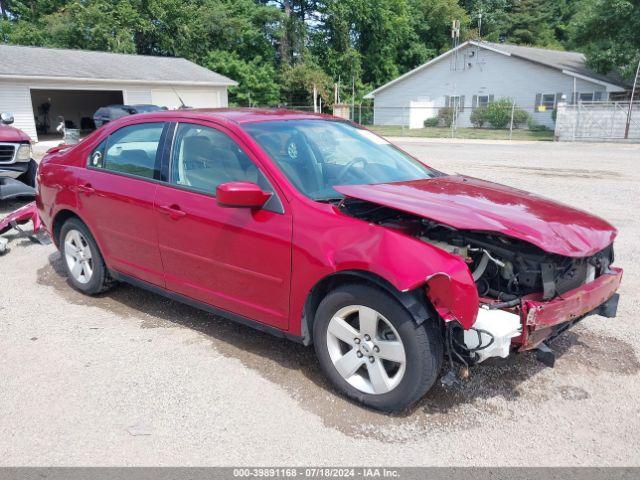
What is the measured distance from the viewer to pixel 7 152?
28.1 feet

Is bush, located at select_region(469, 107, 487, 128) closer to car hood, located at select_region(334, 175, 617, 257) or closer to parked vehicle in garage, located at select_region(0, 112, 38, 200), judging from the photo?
parked vehicle in garage, located at select_region(0, 112, 38, 200)

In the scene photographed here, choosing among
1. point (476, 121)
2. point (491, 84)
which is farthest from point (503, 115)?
point (491, 84)

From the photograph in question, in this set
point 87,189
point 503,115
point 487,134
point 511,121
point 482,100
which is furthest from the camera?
point 482,100

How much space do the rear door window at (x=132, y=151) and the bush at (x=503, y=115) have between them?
112ft

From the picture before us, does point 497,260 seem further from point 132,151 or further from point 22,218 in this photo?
point 22,218

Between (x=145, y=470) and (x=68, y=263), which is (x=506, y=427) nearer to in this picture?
(x=145, y=470)

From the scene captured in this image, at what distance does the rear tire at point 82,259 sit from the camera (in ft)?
16.2

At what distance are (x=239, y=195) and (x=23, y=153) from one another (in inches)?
267

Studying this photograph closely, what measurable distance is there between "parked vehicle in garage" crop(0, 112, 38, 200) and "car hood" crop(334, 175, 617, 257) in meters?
6.64

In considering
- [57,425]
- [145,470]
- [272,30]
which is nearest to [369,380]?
[145,470]

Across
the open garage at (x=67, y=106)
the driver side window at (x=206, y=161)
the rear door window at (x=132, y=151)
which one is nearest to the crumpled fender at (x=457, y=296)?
the driver side window at (x=206, y=161)

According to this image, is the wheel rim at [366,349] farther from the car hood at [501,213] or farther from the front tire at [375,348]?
the car hood at [501,213]

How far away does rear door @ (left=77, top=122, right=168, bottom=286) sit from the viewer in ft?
14.1

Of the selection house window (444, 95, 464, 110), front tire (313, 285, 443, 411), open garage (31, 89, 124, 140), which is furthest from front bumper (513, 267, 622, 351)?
house window (444, 95, 464, 110)
